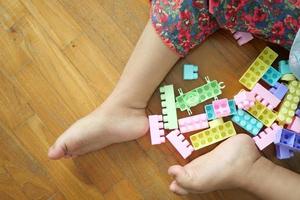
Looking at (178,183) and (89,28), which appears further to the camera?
(89,28)

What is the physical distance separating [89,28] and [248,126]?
1.68 ft

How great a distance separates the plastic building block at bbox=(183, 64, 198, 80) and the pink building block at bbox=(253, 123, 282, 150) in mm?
227

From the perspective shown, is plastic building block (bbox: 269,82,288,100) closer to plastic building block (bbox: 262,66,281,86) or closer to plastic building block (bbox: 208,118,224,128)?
plastic building block (bbox: 262,66,281,86)

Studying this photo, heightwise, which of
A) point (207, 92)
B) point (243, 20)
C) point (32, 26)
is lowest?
point (207, 92)

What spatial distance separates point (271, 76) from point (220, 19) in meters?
0.22

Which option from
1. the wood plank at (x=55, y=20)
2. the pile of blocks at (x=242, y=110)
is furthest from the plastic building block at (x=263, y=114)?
the wood plank at (x=55, y=20)

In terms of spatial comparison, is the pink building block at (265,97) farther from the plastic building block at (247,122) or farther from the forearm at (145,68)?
the forearm at (145,68)

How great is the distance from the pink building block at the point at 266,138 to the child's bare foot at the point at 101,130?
298 millimetres

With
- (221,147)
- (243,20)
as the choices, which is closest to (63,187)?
(221,147)

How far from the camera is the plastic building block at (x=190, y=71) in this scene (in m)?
1.07

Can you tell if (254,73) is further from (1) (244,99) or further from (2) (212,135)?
(2) (212,135)

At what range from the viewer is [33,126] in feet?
3.64

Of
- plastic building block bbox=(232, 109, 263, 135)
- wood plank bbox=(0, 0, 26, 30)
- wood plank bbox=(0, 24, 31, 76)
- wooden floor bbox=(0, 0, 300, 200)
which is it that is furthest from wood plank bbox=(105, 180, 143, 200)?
wood plank bbox=(0, 0, 26, 30)

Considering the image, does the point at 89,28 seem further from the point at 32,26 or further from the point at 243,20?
the point at 243,20
